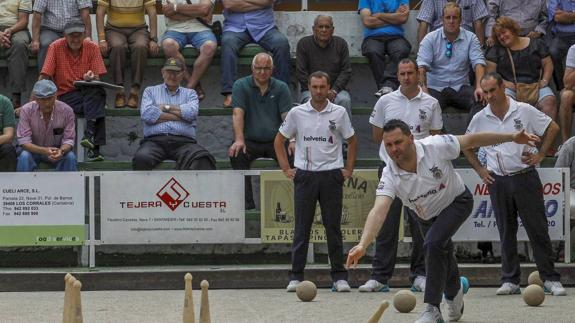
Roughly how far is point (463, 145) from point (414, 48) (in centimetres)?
714

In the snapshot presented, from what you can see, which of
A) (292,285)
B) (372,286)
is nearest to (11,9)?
(292,285)

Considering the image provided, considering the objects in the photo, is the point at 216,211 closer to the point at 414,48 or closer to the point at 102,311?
the point at 102,311

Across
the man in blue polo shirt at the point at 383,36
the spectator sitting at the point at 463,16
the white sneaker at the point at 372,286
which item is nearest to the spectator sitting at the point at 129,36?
the man in blue polo shirt at the point at 383,36

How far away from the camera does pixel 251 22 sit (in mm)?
15625

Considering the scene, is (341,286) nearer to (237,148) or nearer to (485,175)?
(485,175)

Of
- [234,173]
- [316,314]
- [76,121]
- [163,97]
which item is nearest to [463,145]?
[316,314]

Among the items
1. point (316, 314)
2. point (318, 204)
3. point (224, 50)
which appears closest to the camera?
point (316, 314)

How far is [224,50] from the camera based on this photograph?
1542 cm

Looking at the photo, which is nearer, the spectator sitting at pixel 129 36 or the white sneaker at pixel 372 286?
the white sneaker at pixel 372 286

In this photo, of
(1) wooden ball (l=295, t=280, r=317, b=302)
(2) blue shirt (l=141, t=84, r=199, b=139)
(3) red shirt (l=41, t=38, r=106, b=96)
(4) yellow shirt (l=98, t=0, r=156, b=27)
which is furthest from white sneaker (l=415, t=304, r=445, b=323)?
(4) yellow shirt (l=98, t=0, r=156, b=27)

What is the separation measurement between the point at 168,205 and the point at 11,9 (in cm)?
384

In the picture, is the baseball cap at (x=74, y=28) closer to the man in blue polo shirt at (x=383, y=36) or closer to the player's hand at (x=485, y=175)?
the man in blue polo shirt at (x=383, y=36)

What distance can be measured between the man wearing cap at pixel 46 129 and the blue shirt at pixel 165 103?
2.76ft

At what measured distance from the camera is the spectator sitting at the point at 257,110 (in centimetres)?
1365
